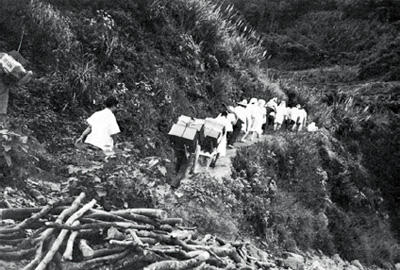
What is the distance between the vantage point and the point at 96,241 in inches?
184

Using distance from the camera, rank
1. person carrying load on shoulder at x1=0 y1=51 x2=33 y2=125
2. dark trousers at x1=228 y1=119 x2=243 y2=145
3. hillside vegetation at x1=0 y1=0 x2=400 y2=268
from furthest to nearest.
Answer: dark trousers at x1=228 y1=119 x2=243 y2=145 < hillside vegetation at x1=0 y1=0 x2=400 y2=268 < person carrying load on shoulder at x1=0 y1=51 x2=33 y2=125

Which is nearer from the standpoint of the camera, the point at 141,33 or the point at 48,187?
the point at 48,187

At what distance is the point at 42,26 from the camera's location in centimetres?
1097

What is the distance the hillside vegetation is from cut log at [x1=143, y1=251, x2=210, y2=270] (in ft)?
5.34

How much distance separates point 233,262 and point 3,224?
2.42 m

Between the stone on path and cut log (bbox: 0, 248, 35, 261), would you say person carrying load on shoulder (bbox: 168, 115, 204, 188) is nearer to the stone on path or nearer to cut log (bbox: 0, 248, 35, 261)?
cut log (bbox: 0, 248, 35, 261)

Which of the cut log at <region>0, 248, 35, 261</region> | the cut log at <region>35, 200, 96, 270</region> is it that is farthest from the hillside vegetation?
the cut log at <region>0, 248, 35, 261</region>

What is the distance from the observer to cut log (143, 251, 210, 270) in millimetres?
4543

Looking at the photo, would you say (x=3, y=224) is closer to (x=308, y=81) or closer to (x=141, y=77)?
(x=141, y=77)

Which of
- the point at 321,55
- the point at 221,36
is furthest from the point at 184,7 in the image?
the point at 321,55

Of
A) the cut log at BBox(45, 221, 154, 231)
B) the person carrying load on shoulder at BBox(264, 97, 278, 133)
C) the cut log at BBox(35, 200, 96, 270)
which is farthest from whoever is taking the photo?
the person carrying load on shoulder at BBox(264, 97, 278, 133)

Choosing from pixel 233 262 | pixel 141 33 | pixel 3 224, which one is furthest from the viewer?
pixel 141 33

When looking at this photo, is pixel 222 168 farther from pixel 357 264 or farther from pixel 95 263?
pixel 95 263

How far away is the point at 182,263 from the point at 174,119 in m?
8.20
